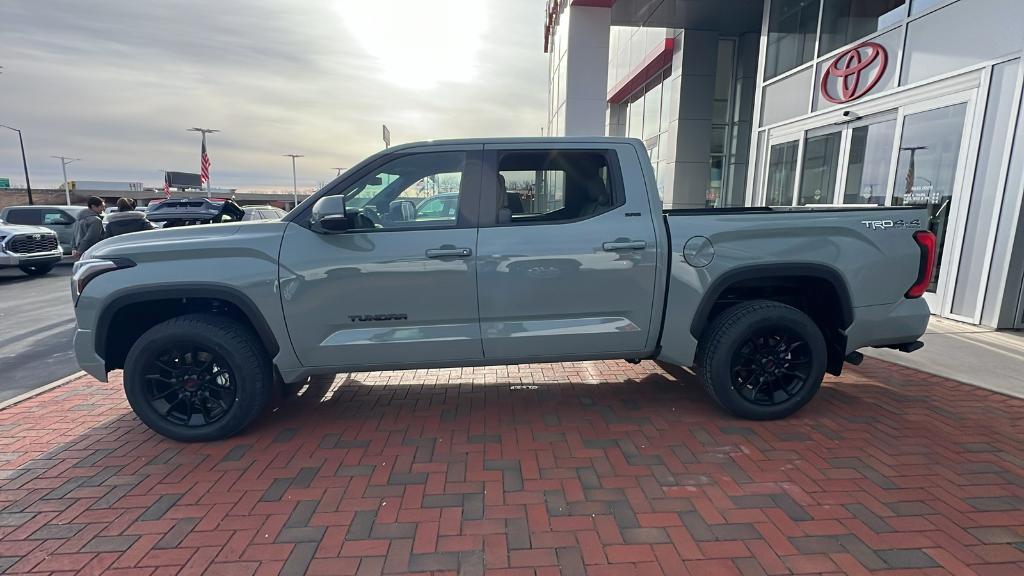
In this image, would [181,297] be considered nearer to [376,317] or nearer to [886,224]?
[376,317]

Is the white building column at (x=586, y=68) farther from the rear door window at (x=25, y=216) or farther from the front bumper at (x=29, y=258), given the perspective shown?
the rear door window at (x=25, y=216)

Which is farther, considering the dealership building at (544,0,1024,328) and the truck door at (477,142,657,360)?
the dealership building at (544,0,1024,328)

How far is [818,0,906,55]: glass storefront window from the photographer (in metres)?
7.12

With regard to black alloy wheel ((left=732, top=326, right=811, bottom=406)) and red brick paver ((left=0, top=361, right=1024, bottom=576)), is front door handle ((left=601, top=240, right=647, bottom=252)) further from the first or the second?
red brick paver ((left=0, top=361, right=1024, bottom=576))

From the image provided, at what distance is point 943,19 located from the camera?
625 centimetres

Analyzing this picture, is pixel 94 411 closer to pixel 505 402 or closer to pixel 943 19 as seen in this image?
pixel 505 402

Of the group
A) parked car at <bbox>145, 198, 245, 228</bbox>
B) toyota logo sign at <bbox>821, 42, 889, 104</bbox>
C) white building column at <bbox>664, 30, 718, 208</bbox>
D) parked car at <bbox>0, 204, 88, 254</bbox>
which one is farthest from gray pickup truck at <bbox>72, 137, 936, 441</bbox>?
parked car at <bbox>0, 204, 88, 254</bbox>

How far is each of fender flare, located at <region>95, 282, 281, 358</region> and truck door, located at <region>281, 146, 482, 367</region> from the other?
0.22 m

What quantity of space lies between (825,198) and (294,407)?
888 centimetres

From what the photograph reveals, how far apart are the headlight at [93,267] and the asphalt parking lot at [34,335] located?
213 cm

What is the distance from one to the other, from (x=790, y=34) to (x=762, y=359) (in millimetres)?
8724

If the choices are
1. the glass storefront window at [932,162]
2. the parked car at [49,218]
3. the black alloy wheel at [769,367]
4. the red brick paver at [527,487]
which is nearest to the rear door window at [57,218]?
the parked car at [49,218]

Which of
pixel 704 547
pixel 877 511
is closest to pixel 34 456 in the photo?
pixel 704 547

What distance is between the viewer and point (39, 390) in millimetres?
4285
